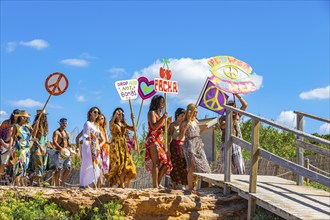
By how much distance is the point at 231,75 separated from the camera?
30.7 feet

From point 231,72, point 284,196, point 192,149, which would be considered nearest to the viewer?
point 284,196

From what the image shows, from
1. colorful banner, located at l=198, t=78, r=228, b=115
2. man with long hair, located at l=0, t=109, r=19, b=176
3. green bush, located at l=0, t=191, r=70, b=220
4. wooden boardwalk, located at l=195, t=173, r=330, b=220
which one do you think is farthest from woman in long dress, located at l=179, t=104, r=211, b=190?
man with long hair, located at l=0, t=109, r=19, b=176

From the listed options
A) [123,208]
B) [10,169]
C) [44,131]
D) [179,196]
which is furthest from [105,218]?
[44,131]

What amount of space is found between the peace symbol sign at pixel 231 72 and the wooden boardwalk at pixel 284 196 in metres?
1.61

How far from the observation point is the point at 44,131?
1109 cm

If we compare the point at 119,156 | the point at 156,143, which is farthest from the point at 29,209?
the point at 119,156

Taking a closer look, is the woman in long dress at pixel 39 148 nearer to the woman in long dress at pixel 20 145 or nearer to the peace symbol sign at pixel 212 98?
the woman in long dress at pixel 20 145

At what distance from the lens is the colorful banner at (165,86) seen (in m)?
9.94

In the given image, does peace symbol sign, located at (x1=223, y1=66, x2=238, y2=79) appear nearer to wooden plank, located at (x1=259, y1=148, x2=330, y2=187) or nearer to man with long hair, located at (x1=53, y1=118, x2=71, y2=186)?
wooden plank, located at (x1=259, y1=148, x2=330, y2=187)

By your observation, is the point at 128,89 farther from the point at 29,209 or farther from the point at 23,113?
the point at 29,209

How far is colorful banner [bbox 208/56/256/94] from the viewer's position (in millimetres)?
9172

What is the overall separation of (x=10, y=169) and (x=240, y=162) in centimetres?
397

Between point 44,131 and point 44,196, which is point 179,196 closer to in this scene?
point 44,196

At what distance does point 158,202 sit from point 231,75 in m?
2.73
